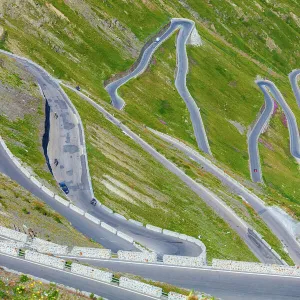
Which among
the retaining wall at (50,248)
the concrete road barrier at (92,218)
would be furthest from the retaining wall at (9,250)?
the concrete road barrier at (92,218)

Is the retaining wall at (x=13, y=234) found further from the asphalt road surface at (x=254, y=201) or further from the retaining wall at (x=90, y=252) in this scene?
the asphalt road surface at (x=254, y=201)

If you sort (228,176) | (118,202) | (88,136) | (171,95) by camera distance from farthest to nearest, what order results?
(171,95), (228,176), (88,136), (118,202)

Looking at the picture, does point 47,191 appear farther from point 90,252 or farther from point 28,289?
point 28,289

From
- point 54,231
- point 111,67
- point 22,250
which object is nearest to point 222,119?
point 111,67

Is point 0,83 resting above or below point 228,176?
below

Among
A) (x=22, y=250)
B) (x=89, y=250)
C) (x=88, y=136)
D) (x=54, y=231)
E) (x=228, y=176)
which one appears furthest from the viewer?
(x=228, y=176)

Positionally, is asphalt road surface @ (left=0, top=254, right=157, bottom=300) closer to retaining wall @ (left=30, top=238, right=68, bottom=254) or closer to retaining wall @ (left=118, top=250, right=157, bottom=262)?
retaining wall @ (left=30, top=238, right=68, bottom=254)

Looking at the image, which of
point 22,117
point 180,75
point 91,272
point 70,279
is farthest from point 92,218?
point 180,75

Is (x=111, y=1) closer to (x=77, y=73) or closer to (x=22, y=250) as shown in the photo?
(x=77, y=73)
